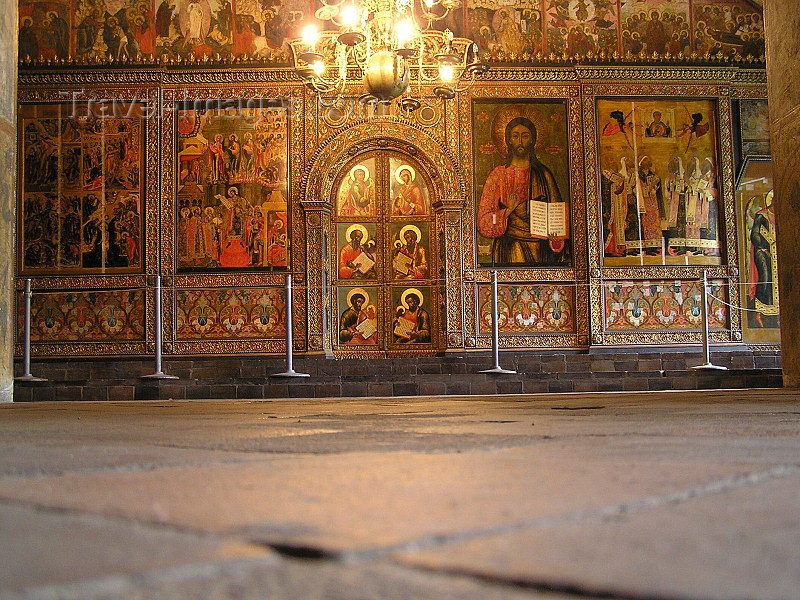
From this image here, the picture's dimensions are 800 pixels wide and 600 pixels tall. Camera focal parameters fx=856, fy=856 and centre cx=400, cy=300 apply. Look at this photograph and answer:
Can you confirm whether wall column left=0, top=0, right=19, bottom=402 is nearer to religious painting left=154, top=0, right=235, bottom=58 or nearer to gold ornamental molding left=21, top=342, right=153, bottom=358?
gold ornamental molding left=21, top=342, right=153, bottom=358

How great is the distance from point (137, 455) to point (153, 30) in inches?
505

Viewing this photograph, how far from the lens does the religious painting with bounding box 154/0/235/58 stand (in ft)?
43.7

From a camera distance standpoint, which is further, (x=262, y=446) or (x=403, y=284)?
(x=403, y=284)

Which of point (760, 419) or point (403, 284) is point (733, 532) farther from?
point (403, 284)

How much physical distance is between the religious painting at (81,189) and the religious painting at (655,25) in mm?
7838

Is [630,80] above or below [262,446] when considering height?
above

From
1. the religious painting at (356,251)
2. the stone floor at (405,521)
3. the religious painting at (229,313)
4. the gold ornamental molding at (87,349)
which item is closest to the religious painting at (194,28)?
the religious painting at (356,251)

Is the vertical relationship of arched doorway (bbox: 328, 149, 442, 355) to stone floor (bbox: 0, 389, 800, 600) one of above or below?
above

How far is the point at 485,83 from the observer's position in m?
13.4

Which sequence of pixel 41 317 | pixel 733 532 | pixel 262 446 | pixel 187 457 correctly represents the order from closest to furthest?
pixel 733 532 < pixel 187 457 < pixel 262 446 < pixel 41 317

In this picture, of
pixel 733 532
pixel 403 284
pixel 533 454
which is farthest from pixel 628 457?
pixel 403 284

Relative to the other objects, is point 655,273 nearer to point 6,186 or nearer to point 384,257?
point 384,257

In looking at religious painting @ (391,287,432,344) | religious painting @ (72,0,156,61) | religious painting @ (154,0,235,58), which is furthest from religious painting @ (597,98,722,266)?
religious painting @ (72,0,156,61)

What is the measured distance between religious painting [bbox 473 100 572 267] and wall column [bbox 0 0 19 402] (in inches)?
328
